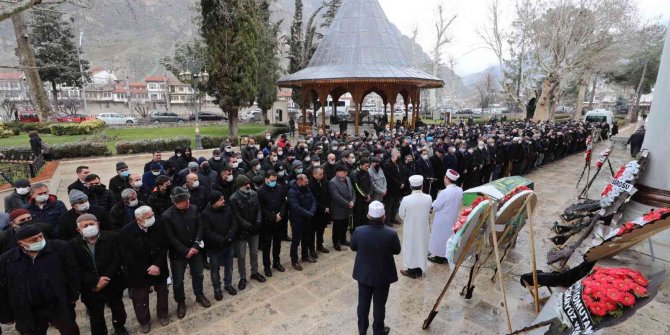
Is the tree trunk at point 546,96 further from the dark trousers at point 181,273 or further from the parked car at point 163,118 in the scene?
the parked car at point 163,118

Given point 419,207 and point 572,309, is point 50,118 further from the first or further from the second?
point 572,309

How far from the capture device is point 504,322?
13.6ft

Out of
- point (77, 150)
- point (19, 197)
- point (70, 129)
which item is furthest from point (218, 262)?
point (70, 129)

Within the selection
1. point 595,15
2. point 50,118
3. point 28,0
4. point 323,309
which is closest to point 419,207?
point 323,309

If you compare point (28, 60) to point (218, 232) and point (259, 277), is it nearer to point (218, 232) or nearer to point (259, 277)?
point (218, 232)

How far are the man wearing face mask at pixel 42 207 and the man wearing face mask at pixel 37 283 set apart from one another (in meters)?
1.14

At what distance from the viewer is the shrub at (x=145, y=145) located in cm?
1547

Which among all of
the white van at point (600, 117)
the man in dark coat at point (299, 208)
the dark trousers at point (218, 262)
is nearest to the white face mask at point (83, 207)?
the dark trousers at point (218, 262)

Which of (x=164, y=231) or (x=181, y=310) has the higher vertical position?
(x=164, y=231)

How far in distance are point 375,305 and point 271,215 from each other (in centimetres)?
222

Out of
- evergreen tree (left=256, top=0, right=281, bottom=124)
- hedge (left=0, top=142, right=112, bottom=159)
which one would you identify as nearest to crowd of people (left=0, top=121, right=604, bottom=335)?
hedge (left=0, top=142, right=112, bottom=159)

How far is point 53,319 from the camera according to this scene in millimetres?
3428

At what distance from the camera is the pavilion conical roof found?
17.4m

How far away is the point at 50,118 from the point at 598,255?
33.1m
